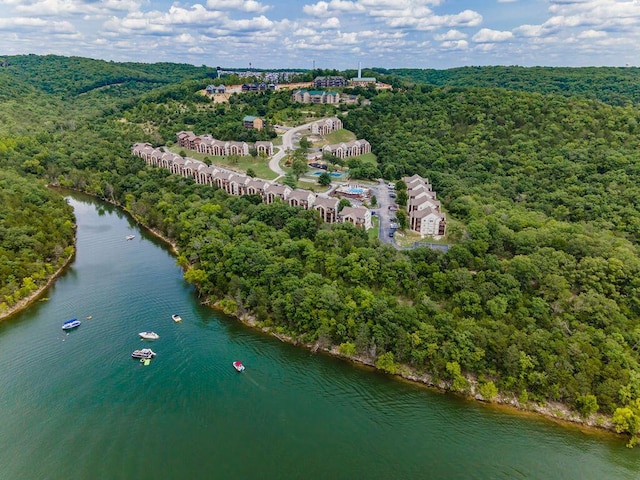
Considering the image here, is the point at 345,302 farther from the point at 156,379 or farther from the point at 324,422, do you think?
the point at 156,379

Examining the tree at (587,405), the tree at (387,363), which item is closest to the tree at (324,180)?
the tree at (387,363)

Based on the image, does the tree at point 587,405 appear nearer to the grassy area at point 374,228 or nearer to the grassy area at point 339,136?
the grassy area at point 374,228

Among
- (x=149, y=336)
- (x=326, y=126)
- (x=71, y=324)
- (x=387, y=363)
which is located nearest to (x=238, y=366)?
(x=149, y=336)

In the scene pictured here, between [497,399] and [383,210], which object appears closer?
[497,399]

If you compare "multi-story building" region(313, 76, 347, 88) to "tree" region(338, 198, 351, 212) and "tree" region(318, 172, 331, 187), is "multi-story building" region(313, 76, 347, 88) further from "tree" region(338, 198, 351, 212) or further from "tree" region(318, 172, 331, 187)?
"tree" region(338, 198, 351, 212)

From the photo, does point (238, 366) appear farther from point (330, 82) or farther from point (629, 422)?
point (330, 82)

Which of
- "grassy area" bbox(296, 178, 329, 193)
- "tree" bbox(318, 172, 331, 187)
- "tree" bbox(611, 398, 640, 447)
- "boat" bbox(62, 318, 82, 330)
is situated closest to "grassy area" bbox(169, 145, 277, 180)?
"grassy area" bbox(296, 178, 329, 193)
